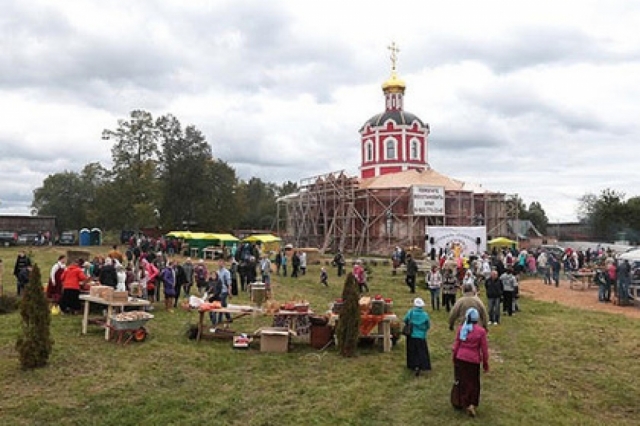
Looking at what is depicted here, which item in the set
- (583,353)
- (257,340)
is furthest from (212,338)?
(583,353)

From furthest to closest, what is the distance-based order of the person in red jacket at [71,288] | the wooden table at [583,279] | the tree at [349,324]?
the wooden table at [583,279] < the person in red jacket at [71,288] < the tree at [349,324]

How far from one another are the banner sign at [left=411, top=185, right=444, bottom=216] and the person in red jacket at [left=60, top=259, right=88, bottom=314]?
2910 cm

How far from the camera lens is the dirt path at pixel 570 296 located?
1862cm

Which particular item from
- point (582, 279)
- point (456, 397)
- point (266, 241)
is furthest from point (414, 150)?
point (456, 397)

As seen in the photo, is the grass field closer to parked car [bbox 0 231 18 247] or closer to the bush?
the bush

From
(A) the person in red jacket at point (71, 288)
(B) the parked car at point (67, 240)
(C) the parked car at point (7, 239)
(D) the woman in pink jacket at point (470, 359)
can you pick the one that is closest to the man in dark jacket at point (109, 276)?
(A) the person in red jacket at point (71, 288)

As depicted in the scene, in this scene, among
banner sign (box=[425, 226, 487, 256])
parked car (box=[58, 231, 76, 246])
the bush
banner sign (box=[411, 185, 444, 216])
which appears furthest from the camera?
parked car (box=[58, 231, 76, 246])

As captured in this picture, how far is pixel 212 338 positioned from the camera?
12.1 m

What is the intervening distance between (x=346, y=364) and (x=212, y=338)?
3373 millimetres

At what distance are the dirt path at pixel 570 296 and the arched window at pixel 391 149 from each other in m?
26.9

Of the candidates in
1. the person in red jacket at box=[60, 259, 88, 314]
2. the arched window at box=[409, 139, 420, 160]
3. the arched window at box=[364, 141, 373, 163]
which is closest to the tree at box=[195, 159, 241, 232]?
the arched window at box=[364, 141, 373, 163]

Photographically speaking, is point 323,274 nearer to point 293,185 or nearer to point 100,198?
point 100,198

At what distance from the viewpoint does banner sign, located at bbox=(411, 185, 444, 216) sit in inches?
1581

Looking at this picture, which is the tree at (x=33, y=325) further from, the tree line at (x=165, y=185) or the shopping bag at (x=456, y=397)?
the tree line at (x=165, y=185)
